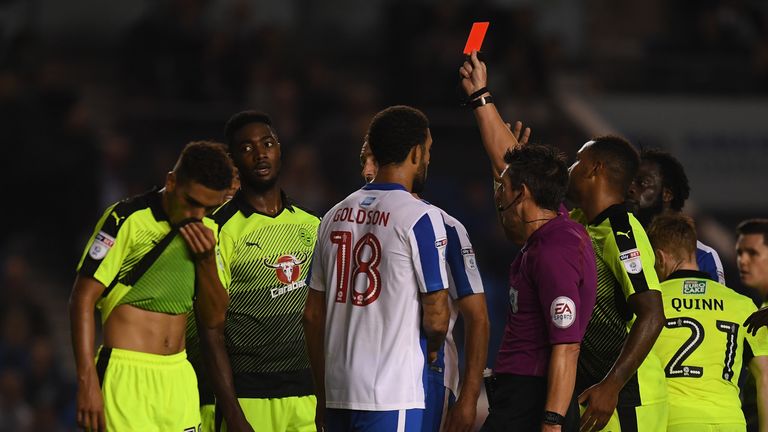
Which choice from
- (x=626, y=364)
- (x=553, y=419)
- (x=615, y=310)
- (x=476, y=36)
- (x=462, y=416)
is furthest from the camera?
(x=476, y=36)

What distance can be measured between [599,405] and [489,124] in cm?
145

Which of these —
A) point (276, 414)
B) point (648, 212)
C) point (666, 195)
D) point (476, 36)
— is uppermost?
point (476, 36)

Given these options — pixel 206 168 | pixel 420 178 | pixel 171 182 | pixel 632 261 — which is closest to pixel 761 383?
pixel 632 261

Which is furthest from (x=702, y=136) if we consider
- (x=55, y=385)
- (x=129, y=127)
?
(x=55, y=385)

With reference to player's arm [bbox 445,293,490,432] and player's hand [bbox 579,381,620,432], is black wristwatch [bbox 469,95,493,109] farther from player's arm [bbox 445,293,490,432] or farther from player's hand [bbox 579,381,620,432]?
player's hand [bbox 579,381,620,432]

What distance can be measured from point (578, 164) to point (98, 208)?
7740mm

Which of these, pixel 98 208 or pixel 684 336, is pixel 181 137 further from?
pixel 684 336

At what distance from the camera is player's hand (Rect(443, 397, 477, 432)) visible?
5625 mm

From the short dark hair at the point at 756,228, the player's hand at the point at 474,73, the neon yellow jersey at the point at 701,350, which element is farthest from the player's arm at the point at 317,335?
the short dark hair at the point at 756,228

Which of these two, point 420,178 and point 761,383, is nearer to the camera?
point 420,178

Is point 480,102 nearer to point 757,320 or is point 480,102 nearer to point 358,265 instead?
point 358,265

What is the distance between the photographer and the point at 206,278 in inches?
249

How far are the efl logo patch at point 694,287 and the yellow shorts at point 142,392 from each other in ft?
8.09

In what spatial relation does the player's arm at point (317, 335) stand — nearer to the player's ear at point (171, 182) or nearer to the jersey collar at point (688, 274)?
the player's ear at point (171, 182)
